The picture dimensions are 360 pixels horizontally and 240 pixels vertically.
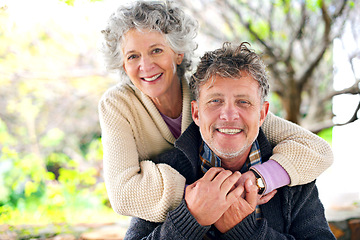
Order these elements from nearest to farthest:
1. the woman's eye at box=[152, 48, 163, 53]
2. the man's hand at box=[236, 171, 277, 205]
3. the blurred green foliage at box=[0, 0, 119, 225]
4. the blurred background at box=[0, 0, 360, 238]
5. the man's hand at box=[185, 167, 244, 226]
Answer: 1. the man's hand at box=[185, 167, 244, 226]
2. the man's hand at box=[236, 171, 277, 205]
3. the woman's eye at box=[152, 48, 163, 53]
4. the blurred background at box=[0, 0, 360, 238]
5. the blurred green foliage at box=[0, 0, 119, 225]

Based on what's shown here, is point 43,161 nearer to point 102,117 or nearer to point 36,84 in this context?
point 36,84

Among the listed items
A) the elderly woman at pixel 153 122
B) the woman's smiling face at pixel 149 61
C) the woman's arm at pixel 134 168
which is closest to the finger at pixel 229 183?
the elderly woman at pixel 153 122

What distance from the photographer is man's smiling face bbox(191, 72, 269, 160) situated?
5.26 feet

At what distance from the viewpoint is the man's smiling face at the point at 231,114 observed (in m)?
1.60

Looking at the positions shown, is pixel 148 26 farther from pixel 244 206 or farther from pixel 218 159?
pixel 244 206

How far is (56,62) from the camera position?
13.2ft

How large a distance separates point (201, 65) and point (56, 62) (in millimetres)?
2855

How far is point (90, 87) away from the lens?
13.4 feet

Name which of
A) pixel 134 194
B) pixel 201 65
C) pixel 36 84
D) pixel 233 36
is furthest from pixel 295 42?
pixel 36 84

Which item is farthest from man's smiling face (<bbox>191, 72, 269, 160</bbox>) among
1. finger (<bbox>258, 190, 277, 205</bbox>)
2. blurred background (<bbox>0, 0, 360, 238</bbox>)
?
blurred background (<bbox>0, 0, 360, 238</bbox>)

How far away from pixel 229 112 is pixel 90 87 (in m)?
2.87

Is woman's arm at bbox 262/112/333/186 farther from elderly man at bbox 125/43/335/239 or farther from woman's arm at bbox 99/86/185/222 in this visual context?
woman's arm at bbox 99/86/185/222

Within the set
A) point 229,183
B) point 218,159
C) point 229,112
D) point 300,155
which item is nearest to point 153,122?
point 218,159

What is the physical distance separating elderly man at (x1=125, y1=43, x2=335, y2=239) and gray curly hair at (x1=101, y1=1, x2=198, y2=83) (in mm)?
370
